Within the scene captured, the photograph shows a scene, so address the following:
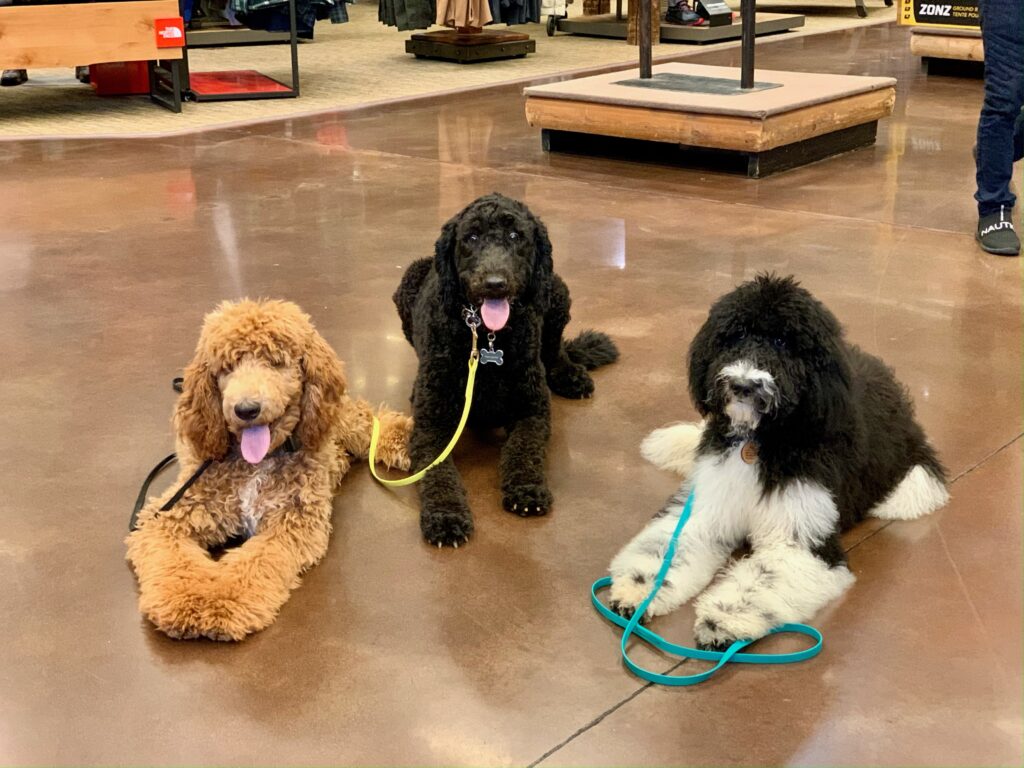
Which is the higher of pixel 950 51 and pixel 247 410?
pixel 950 51

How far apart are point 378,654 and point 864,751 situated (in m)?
0.93

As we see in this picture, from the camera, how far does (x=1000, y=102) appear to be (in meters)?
4.70

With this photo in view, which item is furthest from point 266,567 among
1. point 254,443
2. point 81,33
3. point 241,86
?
point 241,86

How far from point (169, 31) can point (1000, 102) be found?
5453 millimetres

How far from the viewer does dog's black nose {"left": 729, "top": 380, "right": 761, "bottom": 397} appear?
2400 millimetres

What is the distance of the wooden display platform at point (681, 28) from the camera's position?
1197cm

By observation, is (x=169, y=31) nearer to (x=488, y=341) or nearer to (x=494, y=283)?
(x=488, y=341)

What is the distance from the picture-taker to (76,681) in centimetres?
229

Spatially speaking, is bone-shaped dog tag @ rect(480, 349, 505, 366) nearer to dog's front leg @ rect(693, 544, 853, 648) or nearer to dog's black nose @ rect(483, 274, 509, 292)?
dog's black nose @ rect(483, 274, 509, 292)

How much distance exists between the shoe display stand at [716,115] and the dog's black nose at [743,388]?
394 cm

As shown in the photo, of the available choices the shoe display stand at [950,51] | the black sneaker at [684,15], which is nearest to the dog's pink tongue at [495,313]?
the shoe display stand at [950,51]

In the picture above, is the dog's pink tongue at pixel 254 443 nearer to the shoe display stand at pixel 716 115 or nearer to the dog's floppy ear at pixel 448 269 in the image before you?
the dog's floppy ear at pixel 448 269

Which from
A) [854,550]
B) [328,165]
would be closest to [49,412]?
[854,550]

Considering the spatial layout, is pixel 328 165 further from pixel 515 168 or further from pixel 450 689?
pixel 450 689
